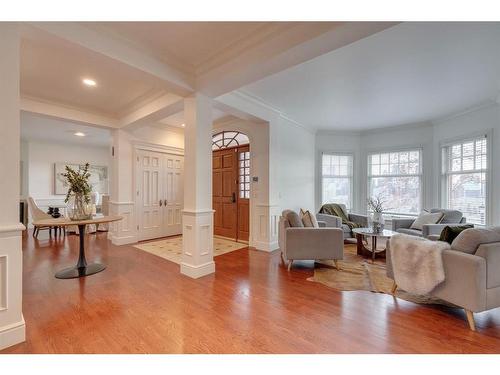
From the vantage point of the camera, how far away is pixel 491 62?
118 inches

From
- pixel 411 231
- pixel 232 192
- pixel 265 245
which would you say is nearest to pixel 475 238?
pixel 411 231

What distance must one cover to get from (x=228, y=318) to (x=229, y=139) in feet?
13.6

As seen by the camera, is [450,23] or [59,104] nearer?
[450,23]

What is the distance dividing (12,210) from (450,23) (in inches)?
160

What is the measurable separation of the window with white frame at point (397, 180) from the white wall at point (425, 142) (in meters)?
0.15

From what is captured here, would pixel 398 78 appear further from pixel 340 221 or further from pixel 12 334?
pixel 12 334

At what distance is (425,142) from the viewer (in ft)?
18.6

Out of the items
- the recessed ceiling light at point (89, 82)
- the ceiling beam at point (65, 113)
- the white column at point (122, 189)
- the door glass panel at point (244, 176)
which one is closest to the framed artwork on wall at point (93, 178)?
the white column at point (122, 189)

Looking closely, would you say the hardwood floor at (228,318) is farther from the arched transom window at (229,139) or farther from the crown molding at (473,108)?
the crown molding at (473,108)

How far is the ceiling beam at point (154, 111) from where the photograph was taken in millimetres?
3676

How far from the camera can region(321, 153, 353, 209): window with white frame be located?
655 cm

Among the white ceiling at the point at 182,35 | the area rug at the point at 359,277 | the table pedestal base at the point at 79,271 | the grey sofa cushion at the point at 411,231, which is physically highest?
the white ceiling at the point at 182,35
